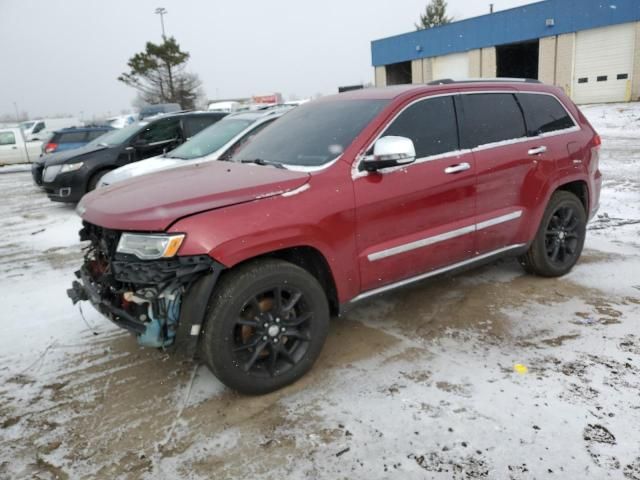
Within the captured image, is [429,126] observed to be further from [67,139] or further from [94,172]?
[67,139]

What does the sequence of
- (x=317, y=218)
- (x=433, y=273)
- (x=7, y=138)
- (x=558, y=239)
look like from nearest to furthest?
(x=317, y=218), (x=433, y=273), (x=558, y=239), (x=7, y=138)

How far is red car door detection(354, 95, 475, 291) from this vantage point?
3.40 m

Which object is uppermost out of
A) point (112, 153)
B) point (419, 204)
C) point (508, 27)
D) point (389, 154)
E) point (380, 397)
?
point (508, 27)

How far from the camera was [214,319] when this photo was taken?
9.29 ft

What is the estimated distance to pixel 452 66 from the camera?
3325 cm

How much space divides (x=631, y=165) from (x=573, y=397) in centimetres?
952

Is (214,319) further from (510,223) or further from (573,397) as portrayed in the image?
(510,223)

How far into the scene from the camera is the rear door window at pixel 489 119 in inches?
158

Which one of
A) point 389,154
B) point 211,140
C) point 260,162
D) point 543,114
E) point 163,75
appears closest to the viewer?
point 389,154

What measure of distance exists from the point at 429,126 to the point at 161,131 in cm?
703

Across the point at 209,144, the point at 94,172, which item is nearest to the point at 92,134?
the point at 94,172

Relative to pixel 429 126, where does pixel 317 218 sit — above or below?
below

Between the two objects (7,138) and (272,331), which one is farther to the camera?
(7,138)

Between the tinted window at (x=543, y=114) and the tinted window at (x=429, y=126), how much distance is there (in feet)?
3.09
